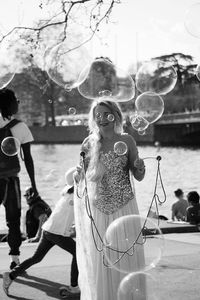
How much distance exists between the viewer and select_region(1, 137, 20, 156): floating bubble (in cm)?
529

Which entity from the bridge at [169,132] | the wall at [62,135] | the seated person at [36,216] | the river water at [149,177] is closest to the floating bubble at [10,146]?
the seated person at [36,216]

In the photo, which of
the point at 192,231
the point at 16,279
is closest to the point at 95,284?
the point at 16,279

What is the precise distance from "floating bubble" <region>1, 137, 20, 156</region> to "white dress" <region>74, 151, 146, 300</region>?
45.9 inches

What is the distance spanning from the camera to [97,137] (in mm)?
4348

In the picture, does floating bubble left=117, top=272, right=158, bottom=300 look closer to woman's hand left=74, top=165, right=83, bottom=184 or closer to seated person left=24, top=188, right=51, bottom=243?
woman's hand left=74, top=165, right=83, bottom=184

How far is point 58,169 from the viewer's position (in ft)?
110

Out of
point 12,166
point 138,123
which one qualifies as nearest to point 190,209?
point 138,123

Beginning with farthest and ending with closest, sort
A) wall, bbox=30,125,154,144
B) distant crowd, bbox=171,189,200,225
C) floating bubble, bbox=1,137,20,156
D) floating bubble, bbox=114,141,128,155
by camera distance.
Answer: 1. wall, bbox=30,125,154,144
2. distant crowd, bbox=171,189,200,225
3. floating bubble, bbox=1,137,20,156
4. floating bubble, bbox=114,141,128,155

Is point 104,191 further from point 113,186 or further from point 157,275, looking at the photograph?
point 157,275

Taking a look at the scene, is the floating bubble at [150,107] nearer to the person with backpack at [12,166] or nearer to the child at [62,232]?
the person with backpack at [12,166]

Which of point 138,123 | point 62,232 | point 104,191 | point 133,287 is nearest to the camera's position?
point 133,287

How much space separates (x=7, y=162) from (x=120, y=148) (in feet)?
4.76

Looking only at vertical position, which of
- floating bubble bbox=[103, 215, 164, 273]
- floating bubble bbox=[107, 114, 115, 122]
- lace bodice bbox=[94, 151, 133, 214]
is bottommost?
floating bubble bbox=[103, 215, 164, 273]

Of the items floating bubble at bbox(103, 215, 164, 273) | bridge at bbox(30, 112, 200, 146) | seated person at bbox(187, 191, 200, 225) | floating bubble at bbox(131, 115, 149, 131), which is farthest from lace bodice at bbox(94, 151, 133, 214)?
bridge at bbox(30, 112, 200, 146)
